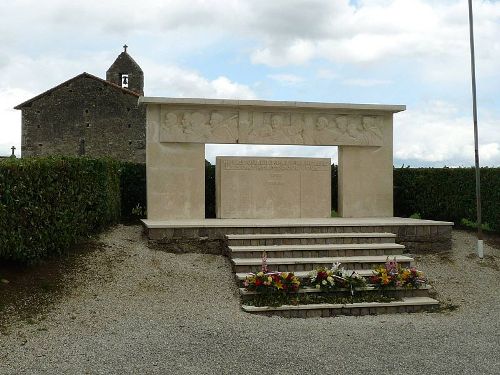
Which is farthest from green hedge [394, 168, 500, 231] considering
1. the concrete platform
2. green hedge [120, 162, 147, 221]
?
green hedge [120, 162, 147, 221]

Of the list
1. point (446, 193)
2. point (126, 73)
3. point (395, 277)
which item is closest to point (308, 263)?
point (395, 277)

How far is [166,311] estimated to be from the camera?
7.29m

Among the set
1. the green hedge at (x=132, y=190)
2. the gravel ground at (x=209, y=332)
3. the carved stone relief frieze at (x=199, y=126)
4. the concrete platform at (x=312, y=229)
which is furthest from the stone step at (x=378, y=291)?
the green hedge at (x=132, y=190)

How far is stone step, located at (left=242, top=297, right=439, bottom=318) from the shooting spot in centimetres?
761

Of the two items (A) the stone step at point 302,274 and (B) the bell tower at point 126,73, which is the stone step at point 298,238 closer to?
(A) the stone step at point 302,274

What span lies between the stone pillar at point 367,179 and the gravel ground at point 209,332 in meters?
3.56

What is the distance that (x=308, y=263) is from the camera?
29.0ft

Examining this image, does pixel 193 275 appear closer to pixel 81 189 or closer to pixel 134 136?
pixel 81 189

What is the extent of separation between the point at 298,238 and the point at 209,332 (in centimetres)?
375

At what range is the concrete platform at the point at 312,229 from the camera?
9953 mm

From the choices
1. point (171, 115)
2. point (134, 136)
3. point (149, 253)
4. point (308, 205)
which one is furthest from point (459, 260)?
point (134, 136)

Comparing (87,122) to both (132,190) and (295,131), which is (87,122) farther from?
(295,131)

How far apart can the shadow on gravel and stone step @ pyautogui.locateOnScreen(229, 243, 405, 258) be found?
2.68m

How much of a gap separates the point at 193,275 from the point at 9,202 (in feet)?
9.82
